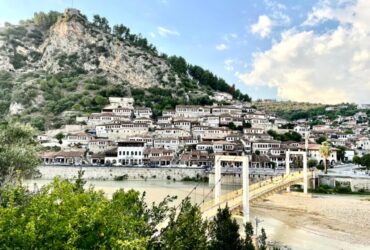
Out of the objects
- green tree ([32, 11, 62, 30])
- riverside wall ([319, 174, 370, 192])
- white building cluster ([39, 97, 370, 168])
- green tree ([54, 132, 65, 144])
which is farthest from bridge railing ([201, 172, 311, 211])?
green tree ([32, 11, 62, 30])

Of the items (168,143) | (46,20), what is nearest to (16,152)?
(168,143)

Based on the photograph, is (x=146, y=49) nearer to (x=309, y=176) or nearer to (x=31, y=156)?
(x=309, y=176)

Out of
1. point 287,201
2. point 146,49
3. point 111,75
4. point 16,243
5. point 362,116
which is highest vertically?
point 146,49

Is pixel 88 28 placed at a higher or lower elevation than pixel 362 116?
higher

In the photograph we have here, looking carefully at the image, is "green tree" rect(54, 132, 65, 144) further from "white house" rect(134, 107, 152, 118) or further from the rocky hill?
"white house" rect(134, 107, 152, 118)

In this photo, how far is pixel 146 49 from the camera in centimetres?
13238

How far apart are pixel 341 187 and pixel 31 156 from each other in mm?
35661

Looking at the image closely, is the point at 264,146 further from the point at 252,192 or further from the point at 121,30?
the point at 121,30

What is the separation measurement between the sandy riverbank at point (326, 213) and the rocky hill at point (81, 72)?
53.2m

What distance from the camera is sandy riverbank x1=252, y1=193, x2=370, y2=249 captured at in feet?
85.4

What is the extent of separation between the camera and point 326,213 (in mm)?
32562

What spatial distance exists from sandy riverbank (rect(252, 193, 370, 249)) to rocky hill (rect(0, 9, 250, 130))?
53207 millimetres

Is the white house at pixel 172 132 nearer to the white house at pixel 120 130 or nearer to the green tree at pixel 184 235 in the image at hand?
the white house at pixel 120 130

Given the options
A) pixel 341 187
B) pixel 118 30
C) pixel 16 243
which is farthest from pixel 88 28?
pixel 16 243
